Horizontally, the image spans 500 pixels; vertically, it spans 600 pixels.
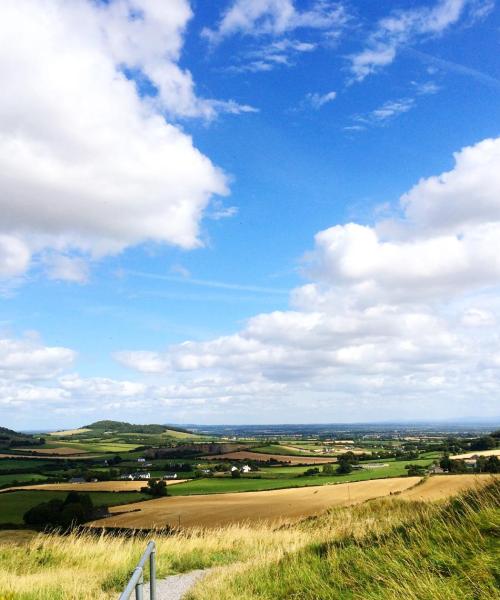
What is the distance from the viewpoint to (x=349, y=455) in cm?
10725

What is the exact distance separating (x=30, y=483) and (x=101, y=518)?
3451 centimetres

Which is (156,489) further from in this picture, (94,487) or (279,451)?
(279,451)

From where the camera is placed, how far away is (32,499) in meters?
66.1

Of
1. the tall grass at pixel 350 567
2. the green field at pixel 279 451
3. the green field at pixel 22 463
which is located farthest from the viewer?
the green field at pixel 279 451

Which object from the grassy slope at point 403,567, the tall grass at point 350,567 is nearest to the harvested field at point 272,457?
the tall grass at point 350,567

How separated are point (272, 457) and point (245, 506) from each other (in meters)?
64.2

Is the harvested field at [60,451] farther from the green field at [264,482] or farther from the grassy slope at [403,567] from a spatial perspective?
the grassy slope at [403,567]

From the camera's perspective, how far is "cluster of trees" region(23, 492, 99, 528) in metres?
54.6

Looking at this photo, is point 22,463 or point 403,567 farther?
point 22,463

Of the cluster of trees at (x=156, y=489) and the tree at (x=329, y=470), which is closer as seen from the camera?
the cluster of trees at (x=156, y=489)

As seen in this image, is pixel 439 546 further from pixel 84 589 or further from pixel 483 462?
pixel 483 462

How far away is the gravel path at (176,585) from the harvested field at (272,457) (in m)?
93.1

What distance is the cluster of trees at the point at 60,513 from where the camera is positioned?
179 ft

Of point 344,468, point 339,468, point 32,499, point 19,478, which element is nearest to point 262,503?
point 32,499
